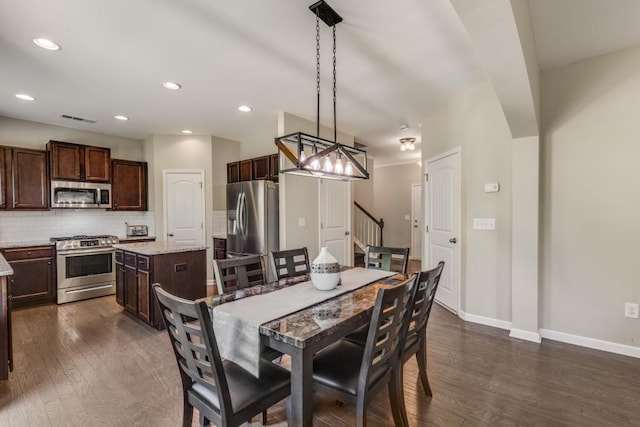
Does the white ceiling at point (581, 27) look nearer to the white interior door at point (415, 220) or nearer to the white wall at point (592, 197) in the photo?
the white wall at point (592, 197)

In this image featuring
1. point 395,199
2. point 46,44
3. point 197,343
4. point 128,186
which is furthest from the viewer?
point 395,199

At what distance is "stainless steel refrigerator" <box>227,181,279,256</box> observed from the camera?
14.5 ft

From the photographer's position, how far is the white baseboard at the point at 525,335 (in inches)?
120

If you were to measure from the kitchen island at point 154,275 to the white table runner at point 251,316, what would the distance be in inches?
79.7

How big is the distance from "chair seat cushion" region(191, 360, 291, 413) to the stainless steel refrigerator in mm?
2790

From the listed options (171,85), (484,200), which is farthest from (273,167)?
(484,200)

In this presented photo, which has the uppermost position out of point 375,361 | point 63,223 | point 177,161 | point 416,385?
point 177,161

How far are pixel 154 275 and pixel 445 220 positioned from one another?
11.9 ft

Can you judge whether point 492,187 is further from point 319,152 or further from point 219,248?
point 219,248

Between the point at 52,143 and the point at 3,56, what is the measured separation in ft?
6.87

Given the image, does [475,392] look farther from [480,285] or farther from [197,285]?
[197,285]

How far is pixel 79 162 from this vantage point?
479 centimetres

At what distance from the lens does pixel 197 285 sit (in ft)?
12.4

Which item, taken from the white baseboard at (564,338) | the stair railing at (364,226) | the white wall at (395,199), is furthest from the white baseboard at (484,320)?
the white wall at (395,199)
